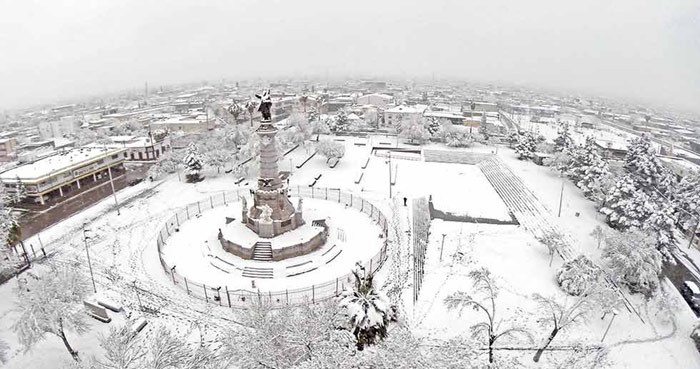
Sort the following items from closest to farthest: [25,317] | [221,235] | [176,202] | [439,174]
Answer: [25,317] < [221,235] < [176,202] < [439,174]

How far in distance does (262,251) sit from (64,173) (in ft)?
108

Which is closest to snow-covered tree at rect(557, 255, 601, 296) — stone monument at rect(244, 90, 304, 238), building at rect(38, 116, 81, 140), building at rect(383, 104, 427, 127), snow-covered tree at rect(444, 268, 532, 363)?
snow-covered tree at rect(444, 268, 532, 363)

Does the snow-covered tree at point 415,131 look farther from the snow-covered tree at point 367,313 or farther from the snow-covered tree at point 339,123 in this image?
the snow-covered tree at point 367,313

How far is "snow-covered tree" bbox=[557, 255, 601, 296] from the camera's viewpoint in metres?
21.9

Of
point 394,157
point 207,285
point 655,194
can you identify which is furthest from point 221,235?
point 655,194

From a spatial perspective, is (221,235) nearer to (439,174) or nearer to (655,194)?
(439,174)

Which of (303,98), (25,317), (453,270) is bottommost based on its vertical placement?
(453,270)

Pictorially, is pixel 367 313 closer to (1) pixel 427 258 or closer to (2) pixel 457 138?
(1) pixel 427 258

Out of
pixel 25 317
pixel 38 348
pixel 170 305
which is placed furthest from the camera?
pixel 170 305

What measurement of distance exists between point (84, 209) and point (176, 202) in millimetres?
9561

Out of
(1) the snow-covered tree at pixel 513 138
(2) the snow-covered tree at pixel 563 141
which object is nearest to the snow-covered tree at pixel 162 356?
(2) the snow-covered tree at pixel 563 141

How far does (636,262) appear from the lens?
22547 millimetres

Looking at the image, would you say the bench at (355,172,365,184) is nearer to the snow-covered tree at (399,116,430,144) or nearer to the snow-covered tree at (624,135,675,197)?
the snow-covered tree at (399,116,430,144)

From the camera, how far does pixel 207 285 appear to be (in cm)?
2381
